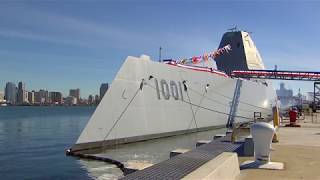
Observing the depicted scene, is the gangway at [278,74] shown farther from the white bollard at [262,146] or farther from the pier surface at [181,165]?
the white bollard at [262,146]

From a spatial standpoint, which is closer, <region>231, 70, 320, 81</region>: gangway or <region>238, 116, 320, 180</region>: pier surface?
<region>238, 116, 320, 180</region>: pier surface

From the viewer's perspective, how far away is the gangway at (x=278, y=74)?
37625 mm

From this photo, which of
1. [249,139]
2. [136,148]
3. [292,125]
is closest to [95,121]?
[136,148]

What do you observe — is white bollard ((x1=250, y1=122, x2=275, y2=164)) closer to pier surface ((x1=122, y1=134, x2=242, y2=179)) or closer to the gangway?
pier surface ((x1=122, y1=134, x2=242, y2=179))

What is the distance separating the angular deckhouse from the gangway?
127 inches

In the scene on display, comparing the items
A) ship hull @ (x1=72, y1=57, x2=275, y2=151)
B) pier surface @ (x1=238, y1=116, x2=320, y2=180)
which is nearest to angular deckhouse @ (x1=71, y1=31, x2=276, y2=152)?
ship hull @ (x1=72, y1=57, x2=275, y2=151)

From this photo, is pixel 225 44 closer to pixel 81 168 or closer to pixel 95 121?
pixel 95 121

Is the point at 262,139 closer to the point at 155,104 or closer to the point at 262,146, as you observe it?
the point at 262,146

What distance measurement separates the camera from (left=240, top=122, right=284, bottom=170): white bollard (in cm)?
843

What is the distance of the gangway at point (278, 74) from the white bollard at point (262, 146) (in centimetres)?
2787

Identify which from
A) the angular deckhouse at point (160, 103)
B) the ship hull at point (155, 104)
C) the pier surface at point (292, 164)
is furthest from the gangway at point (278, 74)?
the pier surface at point (292, 164)

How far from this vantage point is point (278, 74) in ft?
146

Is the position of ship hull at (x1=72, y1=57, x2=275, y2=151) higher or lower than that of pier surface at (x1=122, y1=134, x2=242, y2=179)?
higher

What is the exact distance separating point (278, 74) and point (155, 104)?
26961 mm
